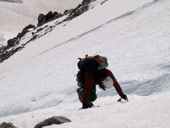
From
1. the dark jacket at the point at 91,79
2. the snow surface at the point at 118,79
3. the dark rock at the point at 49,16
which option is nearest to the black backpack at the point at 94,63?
the dark jacket at the point at 91,79

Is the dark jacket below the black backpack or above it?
below

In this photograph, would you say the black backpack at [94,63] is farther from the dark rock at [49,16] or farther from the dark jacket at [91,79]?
the dark rock at [49,16]

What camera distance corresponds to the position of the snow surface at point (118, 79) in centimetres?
494

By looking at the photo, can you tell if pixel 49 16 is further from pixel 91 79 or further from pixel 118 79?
pixel 91 79

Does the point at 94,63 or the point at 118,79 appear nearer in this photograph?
the point at 94,63

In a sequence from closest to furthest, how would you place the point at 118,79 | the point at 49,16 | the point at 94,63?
the point at 94,63 → the point at 118,79 → the point at 49,16

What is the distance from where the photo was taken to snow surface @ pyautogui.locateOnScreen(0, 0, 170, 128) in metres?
4.94

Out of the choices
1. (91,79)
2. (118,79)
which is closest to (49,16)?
(118,79)

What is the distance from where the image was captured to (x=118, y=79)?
11000mm

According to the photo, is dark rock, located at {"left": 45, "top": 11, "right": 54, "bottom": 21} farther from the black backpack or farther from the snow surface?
the black backpack

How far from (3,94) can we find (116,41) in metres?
6.77

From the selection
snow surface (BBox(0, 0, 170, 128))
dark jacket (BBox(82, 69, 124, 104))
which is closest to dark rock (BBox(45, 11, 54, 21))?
snow surface (BBox(0, 0, 170, 128))

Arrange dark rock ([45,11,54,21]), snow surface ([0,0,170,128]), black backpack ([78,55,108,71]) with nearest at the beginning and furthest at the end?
snow surface ([0,0,170,128]) < black backpack ([78,55,108,71]) < dark rock ([45,11,54,21])

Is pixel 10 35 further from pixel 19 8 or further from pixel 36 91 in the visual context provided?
pixel 36 91
